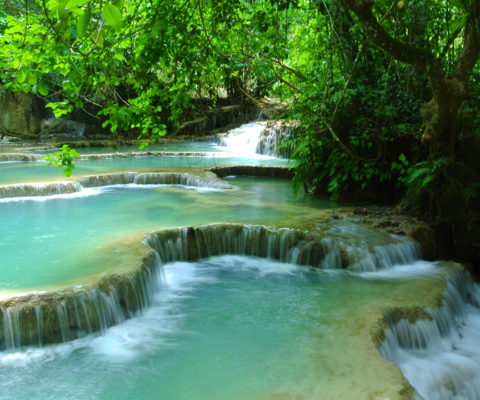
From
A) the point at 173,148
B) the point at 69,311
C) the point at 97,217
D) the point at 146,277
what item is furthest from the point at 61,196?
the point at 173,148

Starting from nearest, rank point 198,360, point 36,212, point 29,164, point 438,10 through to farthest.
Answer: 1. point 198,360
2. point 438,10
3. point 36,212
4. point 29,164

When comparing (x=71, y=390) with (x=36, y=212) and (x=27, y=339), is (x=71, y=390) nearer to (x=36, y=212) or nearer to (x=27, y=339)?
(x=27, y=339)

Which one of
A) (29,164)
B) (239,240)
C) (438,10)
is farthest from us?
(29,164)

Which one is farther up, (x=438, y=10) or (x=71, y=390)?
(x=438, y=10)

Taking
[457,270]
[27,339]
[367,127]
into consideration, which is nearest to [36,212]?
[27,339]

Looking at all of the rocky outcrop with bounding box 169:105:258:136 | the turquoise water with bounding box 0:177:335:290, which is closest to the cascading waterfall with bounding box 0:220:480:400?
the turquoise water with bounding box 0:177:335:290

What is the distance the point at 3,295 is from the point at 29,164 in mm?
11044

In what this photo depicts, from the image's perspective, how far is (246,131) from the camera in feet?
65.9

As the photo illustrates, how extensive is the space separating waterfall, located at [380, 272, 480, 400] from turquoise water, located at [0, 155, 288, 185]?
8.49 metres

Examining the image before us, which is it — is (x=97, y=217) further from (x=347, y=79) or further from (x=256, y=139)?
(x=256, y=139)

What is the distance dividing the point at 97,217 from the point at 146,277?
10.7 ft

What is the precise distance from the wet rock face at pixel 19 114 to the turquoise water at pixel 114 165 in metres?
8.40

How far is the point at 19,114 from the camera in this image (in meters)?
22.1

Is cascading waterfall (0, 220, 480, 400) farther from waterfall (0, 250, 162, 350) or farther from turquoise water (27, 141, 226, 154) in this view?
turquoise water (27, 141, 226, 154)
